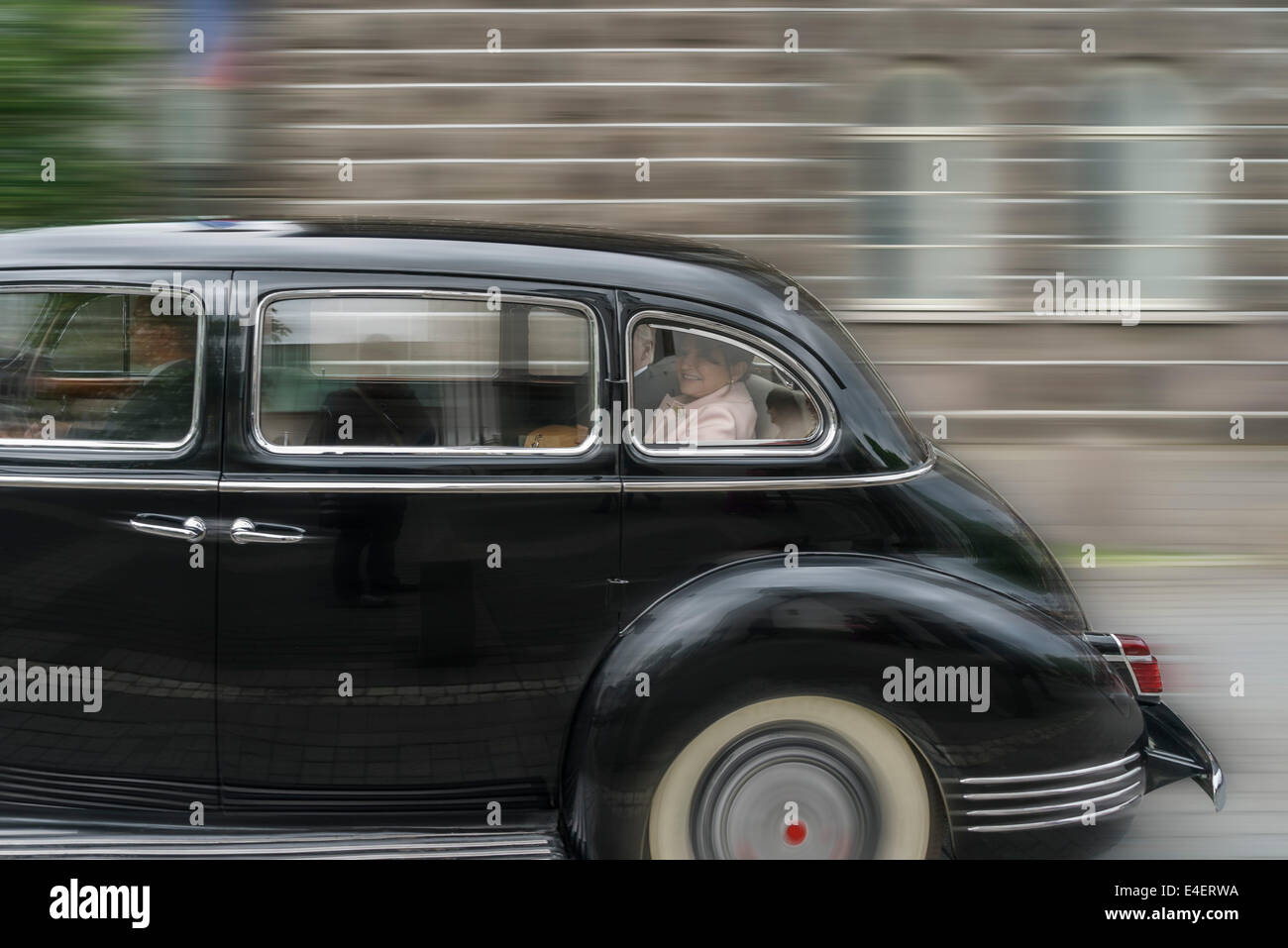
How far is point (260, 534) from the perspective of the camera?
9.27ft

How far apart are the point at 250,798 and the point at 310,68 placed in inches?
239

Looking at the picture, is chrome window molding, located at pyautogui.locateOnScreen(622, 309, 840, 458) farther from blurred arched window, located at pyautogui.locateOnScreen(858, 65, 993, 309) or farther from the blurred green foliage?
blurred arched window, located at pyautogui.locateOnScreen(858, 65, 993, 309)

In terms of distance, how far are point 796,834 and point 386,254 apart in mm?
1831

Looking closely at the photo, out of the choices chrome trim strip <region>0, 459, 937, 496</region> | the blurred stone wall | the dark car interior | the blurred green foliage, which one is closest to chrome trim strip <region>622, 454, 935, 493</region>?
chrome trim strip <region>0, 459, 937, 496</region>

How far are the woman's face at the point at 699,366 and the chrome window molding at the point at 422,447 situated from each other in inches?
9.0

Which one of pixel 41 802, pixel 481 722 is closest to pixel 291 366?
pixel 481 722

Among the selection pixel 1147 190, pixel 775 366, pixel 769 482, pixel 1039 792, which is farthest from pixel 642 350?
pixel 1147 190

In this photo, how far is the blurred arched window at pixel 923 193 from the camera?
7.98m

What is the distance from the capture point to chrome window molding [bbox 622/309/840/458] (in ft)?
9.77

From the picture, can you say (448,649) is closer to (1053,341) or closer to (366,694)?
(366,694)

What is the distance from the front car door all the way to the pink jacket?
18 cm

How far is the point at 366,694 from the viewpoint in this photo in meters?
2.88

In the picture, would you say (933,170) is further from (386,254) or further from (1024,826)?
(1024,826)

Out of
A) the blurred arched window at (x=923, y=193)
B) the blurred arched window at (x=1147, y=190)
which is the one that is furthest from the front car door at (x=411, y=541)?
the blurred arched window at (x=1147, y=190)
